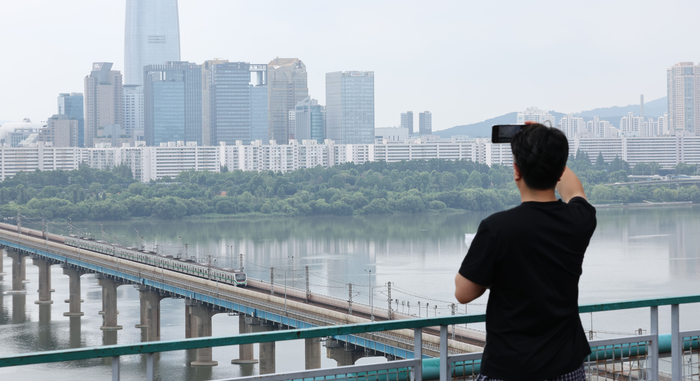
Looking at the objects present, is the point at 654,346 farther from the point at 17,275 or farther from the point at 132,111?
the point at 132,111

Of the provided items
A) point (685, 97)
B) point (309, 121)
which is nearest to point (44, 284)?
point (309, 121)

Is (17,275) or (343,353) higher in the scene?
(343,353)

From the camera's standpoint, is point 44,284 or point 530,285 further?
point 44,284

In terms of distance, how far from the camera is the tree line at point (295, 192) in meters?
65.6

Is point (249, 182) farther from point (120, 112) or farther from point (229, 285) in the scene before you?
point (120, 112)

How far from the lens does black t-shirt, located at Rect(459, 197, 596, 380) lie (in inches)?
65.3

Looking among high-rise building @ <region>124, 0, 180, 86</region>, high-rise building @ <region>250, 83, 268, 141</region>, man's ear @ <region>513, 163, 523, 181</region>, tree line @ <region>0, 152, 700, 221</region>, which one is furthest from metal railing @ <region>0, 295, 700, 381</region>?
high-rise building @ <region>124, 0, 180, 86</region>

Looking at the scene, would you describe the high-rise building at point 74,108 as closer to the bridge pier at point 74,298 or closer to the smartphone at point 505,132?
the bridge pier at point 74,298

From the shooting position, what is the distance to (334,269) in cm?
3609

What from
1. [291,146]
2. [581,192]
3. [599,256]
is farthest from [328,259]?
[291,146]

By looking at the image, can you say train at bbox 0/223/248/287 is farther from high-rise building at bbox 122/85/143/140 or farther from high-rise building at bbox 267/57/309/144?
high-rise building at bbox 122/85/143/140

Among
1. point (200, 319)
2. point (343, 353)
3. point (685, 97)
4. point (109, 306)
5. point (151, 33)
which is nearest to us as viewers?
point (343, 353)

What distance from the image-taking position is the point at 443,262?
3762cm

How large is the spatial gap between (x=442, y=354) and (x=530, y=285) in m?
0.72
